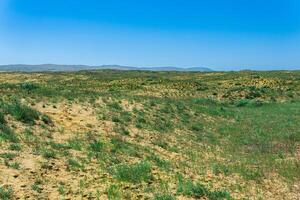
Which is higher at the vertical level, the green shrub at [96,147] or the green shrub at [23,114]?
the green shrub at [23,114]

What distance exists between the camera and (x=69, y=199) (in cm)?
1100

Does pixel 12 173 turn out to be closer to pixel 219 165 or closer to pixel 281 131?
pixel 219 165

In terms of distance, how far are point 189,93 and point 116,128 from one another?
27771mm

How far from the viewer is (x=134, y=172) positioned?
13.2 meters

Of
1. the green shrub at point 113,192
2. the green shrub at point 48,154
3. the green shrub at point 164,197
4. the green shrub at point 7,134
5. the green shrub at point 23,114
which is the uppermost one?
the green shrub at point 23,114

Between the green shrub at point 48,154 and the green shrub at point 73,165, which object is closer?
the green shrub at point 73,165

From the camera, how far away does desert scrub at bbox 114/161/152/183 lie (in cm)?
1277

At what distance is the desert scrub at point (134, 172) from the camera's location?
12.8 meters

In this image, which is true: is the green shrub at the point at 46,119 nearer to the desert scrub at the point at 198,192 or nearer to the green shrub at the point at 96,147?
the green shrub at the point at 96,147

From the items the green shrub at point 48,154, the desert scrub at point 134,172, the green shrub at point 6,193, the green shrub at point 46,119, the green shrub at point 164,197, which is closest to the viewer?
the green shrub at point 6,193

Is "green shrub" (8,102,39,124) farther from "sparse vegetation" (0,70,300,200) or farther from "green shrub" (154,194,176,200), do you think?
"green shrub" (154,194,176,200)

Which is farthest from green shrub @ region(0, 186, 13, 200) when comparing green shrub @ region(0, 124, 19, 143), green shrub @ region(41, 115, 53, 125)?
green shrub @ region(41, 115, 53, 125)

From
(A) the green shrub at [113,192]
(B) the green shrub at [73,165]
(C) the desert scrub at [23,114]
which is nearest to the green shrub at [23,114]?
(C) the desert scrub at [23,114]

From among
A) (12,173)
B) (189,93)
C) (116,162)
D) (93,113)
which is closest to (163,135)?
(93,113)
